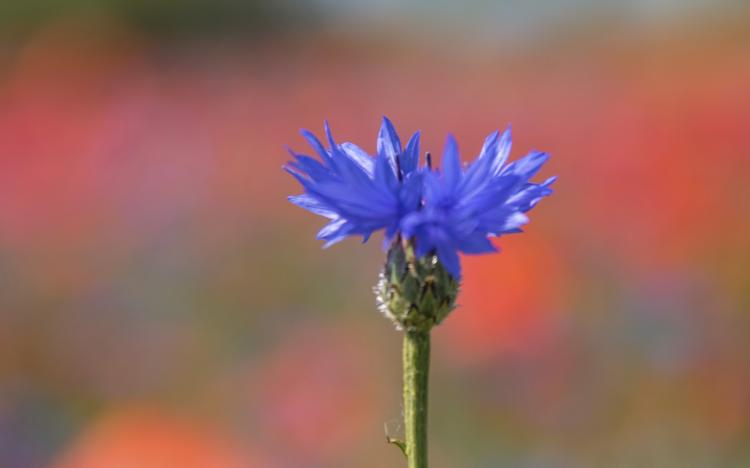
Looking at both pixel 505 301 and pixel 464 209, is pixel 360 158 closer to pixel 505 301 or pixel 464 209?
pixel 464 209

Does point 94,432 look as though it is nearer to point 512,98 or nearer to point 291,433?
point 291,433

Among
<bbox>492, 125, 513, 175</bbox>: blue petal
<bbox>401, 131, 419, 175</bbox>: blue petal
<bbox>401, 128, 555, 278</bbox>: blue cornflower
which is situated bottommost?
<bbox>401, 128, 555, 278</bbox>: blue cornflower

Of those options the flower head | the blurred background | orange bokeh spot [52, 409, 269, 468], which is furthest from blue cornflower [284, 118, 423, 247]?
orange bokeh spot [52, 409, 269, 468]

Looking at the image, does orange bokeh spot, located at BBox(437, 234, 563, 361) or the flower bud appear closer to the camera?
the flower bud

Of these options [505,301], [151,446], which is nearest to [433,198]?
A: [151,446]

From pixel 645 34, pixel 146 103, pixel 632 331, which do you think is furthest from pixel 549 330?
pixel 645 34

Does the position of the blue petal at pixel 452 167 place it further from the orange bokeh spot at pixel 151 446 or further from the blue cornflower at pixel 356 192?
the orange bokeh spot at pixel 151 446

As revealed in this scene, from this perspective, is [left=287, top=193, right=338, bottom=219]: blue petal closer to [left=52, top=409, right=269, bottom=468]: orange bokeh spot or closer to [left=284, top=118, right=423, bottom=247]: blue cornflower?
[left=284, top=118, right=423, bottom=247]: blue cornflower
